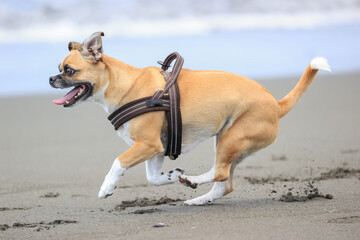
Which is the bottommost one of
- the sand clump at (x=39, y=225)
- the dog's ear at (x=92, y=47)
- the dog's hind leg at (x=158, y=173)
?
the sand clump at (x=39, y=225)

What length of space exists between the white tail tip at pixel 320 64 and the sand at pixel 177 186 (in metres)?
1.22

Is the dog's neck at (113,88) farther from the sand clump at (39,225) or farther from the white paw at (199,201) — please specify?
the white paw at (199,201)

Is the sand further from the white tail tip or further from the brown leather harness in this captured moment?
the white tail tip

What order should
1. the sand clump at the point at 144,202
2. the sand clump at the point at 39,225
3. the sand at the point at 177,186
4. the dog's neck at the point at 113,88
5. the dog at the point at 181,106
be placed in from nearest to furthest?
the sand at the point at 177,186 → the sand clump at the point at 39,225 → the dog at the point at 181,106 → the dog's neck at the point at 113,88 → the sand clump at the point at 144,202

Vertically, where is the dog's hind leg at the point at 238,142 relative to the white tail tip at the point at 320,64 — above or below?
below

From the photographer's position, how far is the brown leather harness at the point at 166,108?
5258mm

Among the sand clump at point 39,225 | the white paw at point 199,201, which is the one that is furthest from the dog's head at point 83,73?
the white paw at point 199,201

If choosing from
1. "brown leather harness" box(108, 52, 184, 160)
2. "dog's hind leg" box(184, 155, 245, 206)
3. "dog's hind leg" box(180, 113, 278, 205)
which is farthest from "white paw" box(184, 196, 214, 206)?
"brown leather harness" box(108, 52, 184, 160)

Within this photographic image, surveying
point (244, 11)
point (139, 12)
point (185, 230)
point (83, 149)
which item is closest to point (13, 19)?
point (139, 12)

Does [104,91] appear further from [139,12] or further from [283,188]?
[139,12]

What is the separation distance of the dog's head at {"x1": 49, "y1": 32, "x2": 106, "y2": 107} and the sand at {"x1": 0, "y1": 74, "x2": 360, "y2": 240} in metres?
1.10

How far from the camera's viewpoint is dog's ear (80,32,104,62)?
207 inches

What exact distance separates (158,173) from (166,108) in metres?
0.71

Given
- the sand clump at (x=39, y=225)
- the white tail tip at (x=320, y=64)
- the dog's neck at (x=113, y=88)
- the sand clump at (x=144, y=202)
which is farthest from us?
the sand clump at (x=144, y=202)
